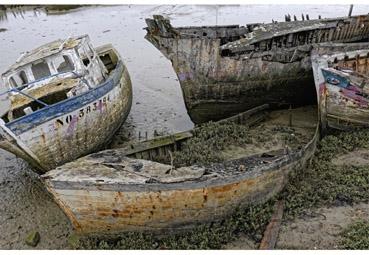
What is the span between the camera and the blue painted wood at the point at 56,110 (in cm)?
801

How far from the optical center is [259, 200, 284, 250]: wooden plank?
6.51 metres

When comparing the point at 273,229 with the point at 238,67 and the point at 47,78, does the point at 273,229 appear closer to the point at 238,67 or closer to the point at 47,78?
the point at 238,67

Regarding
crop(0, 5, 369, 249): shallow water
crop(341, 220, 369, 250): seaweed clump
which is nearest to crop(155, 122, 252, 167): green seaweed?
crop(0, 5, 369, 249): shallow water

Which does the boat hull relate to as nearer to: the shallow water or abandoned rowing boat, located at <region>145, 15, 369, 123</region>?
the shallow water

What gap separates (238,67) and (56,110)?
473 centimetres

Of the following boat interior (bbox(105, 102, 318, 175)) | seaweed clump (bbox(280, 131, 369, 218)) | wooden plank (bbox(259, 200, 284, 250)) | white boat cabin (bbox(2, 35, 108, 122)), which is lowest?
wooden plank (bbox(259, 200, 284, 250))

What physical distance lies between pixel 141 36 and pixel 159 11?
5.05m

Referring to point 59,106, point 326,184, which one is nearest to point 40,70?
point 59,106

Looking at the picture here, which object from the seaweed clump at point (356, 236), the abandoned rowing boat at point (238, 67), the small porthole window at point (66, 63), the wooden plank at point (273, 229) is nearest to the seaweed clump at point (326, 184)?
the wooden plank at point (273, 229)

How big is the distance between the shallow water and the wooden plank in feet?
11.6

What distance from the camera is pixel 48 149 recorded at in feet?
28.5

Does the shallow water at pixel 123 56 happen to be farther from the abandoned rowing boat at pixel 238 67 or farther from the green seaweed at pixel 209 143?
the green seaweed at pixel 209 143

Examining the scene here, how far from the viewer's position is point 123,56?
1744 cm

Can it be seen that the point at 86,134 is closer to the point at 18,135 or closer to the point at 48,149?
the point at 48,149
